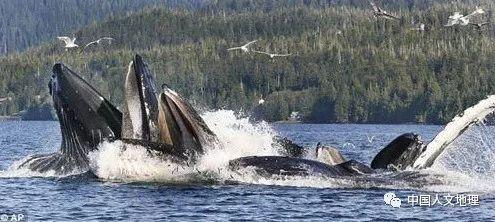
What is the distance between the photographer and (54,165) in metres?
33.7

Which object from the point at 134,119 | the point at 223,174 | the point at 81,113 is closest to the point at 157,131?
the point at 134,119

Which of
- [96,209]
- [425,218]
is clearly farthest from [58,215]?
[425,218]

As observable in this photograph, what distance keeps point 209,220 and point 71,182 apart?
7517 mm

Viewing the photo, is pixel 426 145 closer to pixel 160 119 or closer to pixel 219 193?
pixel 219 193

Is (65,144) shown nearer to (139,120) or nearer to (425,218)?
(139,120)

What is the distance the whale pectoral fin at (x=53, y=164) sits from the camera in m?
32.0

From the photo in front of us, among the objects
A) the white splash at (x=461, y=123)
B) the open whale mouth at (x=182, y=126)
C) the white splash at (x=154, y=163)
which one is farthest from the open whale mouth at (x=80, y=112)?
the white splash at (x=461, y=123)

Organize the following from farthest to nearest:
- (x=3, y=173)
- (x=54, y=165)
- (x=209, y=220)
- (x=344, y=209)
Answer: (x=3, y=173), (x=54, y=165), (x=344, y=209), (x=209, y=220)

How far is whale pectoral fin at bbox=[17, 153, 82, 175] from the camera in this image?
105 ft

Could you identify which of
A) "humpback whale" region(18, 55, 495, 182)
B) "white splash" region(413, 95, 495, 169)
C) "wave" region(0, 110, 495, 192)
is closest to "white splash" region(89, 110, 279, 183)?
"wave" region(0, 110, 495, 192)

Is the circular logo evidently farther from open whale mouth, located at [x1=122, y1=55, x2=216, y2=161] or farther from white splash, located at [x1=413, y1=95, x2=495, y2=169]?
white splash, located at [x1=413, y1=95, x2=495, y2=169]

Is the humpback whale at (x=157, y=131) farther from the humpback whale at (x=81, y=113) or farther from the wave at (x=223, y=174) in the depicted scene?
the wave at (x=223, y=174)

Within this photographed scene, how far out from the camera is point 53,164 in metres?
33.8

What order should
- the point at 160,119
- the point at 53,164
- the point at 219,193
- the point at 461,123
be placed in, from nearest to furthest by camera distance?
the point at 461,123 < the point at 160,119 < the point at 219,193 < the point at 53,164
